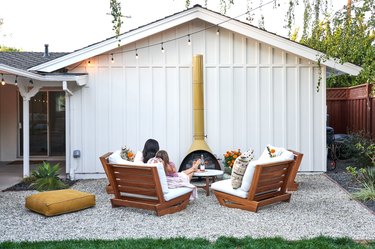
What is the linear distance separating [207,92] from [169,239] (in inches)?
218

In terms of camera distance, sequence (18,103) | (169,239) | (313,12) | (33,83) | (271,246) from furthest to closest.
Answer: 1. (18,103)
2. (33,83)
3. (313,12)
4. (169,239)
5. (271,246)

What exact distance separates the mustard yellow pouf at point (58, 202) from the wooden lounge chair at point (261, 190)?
2077 mm

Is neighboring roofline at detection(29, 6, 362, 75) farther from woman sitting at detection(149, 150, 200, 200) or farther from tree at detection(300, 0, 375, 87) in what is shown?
woman sitting at detection(149, 150, 200, 200)

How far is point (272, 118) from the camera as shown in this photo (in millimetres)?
10109

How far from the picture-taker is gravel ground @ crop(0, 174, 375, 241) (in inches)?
209

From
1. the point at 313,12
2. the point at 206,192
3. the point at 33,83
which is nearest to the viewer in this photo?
the point at 313,12

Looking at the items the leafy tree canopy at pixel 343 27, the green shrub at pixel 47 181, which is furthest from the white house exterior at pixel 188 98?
the leafy tree canopy at pixel 343 27

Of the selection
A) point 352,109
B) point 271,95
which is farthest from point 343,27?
point 352,109

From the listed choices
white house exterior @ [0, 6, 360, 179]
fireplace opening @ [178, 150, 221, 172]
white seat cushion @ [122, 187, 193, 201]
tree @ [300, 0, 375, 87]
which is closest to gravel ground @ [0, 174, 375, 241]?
white seat cushion @ [122, 187, 193, 201]

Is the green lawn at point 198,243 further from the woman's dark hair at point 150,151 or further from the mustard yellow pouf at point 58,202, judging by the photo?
the woman's dark hair at point 150,151

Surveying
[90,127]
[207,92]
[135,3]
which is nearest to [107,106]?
[90,127]

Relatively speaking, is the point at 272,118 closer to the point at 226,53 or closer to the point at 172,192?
the point at 226,53

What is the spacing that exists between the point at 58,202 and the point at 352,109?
1051cm

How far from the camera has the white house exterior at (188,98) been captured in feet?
32.9
